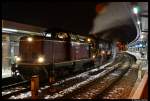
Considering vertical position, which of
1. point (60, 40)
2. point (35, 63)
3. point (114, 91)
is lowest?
point (114, 91)

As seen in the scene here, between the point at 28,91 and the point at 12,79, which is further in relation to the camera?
the point at 12,79

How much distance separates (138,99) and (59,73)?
9.65 m

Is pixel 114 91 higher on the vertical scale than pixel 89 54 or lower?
lower

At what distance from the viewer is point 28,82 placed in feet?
61.6

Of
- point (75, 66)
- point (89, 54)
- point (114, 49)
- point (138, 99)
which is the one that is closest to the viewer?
point (138, 99)

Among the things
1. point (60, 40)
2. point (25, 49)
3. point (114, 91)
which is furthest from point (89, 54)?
point (114, 91)

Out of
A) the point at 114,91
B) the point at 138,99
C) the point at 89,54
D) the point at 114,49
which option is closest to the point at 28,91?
the point at 114,91

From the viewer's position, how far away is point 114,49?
56281 mm

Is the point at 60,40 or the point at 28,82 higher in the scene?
the point at 60,40

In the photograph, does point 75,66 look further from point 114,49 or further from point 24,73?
point 114,49

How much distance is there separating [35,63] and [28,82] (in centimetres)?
166

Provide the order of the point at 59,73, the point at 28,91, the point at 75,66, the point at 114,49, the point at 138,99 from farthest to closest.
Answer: the point at 114,49 → the point at 75,66 → the point at 59,73 → the point at 28,91 → the point at 138,99

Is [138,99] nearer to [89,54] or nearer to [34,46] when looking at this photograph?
[34,46]

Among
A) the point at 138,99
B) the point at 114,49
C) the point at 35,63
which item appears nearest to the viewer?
the point at 138,99
